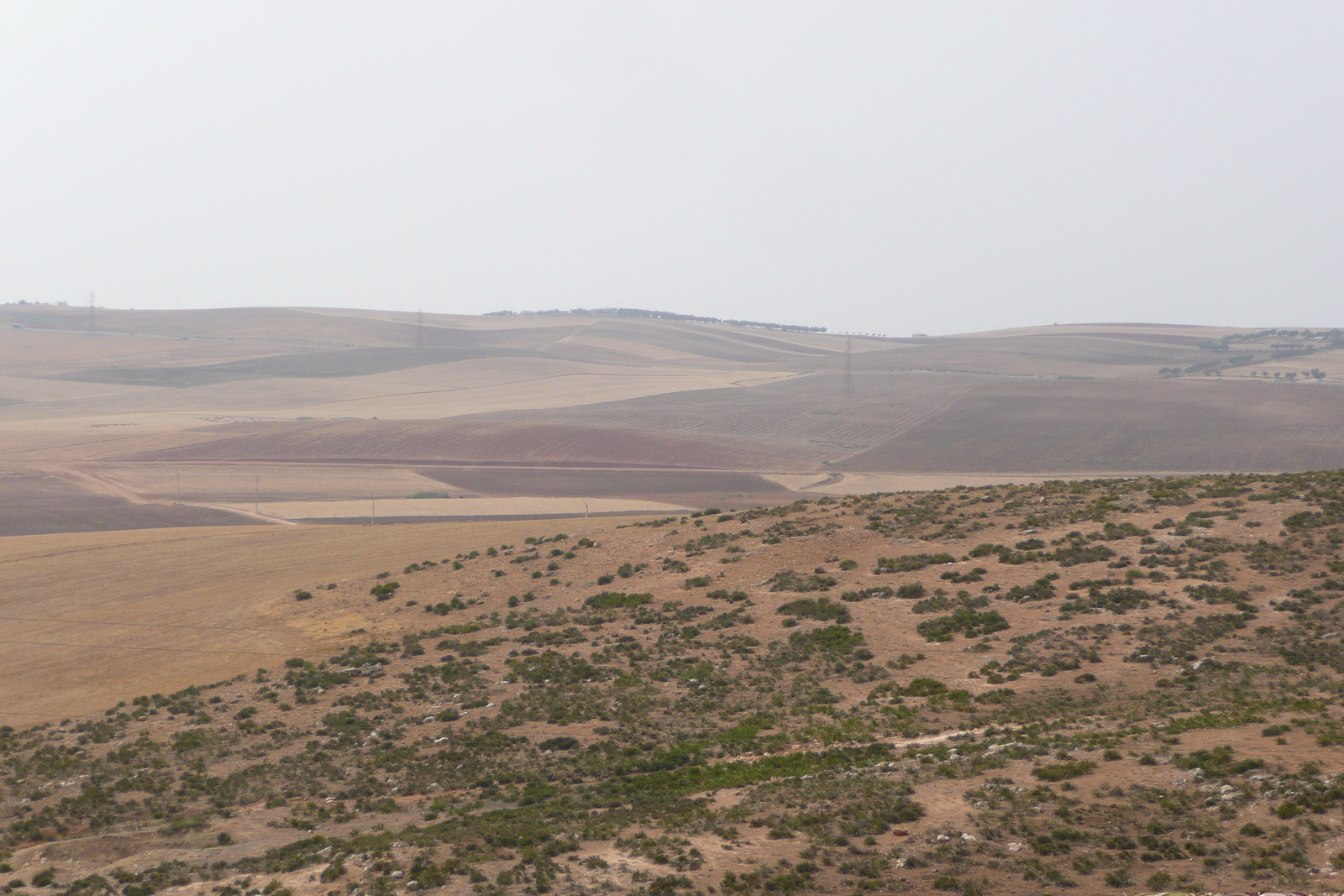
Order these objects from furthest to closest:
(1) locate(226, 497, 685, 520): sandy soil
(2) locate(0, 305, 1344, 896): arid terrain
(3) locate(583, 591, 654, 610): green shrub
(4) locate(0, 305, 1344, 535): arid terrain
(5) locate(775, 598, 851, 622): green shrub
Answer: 1. (4) locate(0, 305, 1344, 535): arid terrain
2. (1) locate(226, 497, 685, 520): sandy soil
3. (3) locate(583, 591, 654, 610): green shrub
4. (5) locate(775, 598, 851, 622): green shrub
5. (2) locate(0, 305, 1344, 896): arid terrain

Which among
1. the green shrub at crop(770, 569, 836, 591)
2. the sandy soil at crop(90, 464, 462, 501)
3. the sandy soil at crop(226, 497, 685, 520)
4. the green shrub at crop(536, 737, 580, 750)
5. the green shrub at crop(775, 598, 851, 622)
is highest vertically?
the green shrub at crop(770, 569, 836, 591)

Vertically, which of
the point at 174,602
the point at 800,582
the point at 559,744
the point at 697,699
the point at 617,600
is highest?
the point at 800,582

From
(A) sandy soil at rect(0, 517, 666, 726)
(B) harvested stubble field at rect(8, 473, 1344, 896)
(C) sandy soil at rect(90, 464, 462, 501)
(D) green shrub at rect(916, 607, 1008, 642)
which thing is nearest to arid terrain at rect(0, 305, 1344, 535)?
(C) sandy soil at rect(90, 464, 462, 501)

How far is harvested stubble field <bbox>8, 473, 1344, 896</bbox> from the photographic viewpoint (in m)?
15.8

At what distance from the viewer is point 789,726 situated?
2380cm

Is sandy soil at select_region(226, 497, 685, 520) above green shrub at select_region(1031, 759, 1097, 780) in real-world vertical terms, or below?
below

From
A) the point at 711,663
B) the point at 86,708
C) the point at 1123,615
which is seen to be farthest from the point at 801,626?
the point at 86,708

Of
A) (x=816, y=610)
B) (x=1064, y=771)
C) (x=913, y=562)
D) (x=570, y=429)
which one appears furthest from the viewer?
(x=570, y=429)

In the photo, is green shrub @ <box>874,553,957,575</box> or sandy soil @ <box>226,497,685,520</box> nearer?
green shrub @ <box>874,553,957,575</box>

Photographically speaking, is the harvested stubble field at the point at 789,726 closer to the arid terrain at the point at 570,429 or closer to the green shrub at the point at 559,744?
the green shrub at the point at 559,744

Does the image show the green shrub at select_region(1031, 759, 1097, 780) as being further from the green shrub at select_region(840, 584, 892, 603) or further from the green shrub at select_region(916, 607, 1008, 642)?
the green shrub at select_region(840, 584, 892, 603)

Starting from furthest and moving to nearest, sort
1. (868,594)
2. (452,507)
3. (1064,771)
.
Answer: (452,507)
(868,594)
(1064,771)

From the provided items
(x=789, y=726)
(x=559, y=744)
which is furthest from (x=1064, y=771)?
(x=559, y=744)

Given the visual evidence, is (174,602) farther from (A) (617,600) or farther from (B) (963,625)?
(B) (963,625)
